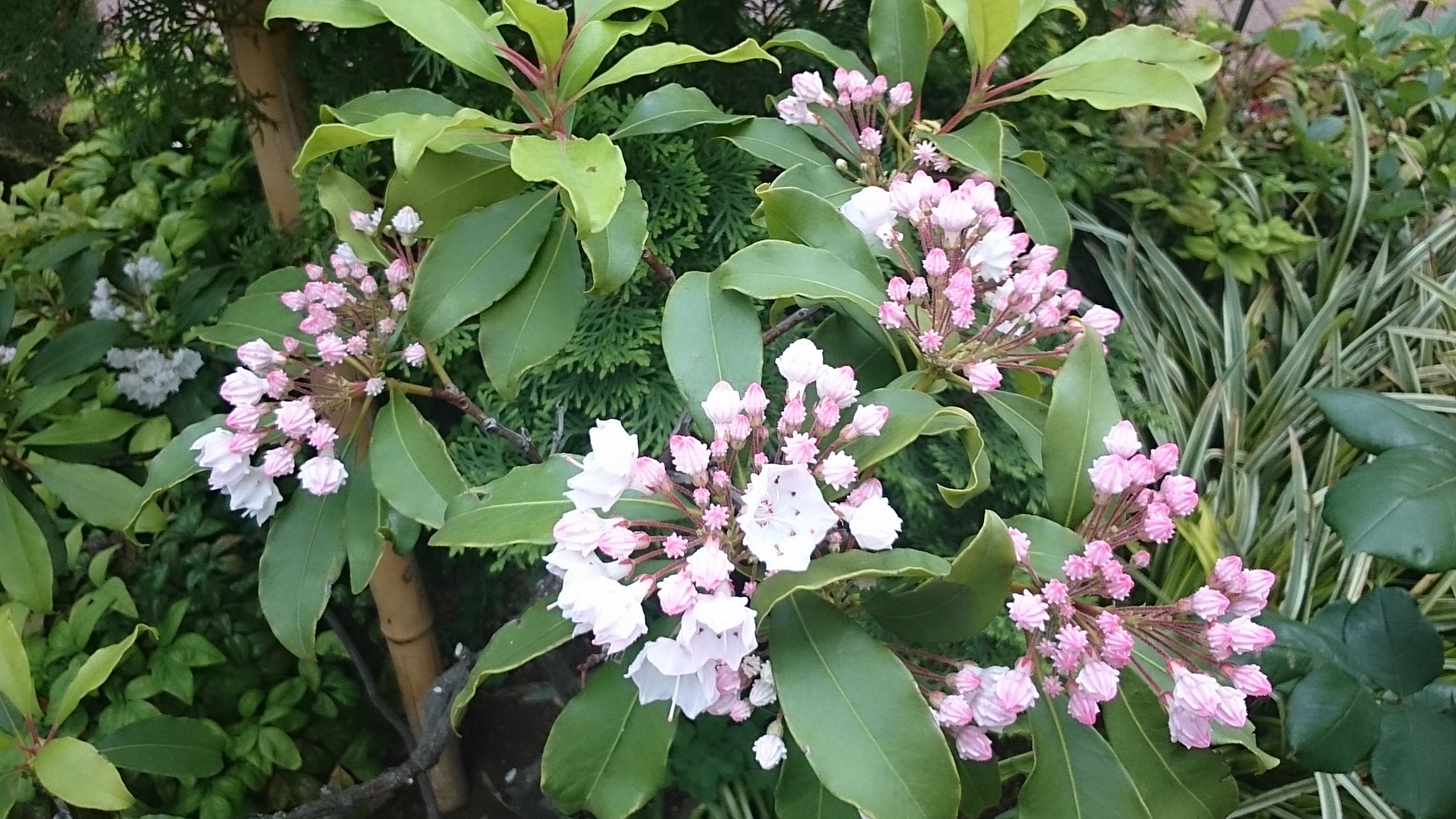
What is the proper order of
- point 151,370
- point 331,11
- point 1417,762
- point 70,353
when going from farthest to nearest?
1. point 151,370
2. point 70,353
3. point 1417,762
4. point 331,11

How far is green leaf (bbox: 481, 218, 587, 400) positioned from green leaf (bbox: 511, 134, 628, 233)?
0.44ft

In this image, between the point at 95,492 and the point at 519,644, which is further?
the point at 95,492

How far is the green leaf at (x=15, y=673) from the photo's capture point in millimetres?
837

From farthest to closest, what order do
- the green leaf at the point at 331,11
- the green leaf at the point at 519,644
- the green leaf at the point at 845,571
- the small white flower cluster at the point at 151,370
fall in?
1. the small white flower cluster at the point at 151,370
2. the green leaf at the point at 331,11
3. the green leaf at the point at 519,644
4. the green leaf at the point at 845,571

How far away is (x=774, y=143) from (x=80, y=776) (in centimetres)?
87

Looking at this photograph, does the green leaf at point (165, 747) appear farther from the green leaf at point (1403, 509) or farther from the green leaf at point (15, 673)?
the green leaf at point (1403, 509)

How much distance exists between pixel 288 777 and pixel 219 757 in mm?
399

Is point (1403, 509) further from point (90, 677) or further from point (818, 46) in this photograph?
point (90, 677)

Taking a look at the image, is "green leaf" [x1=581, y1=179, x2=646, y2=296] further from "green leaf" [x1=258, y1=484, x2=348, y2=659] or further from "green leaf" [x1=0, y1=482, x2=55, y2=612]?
"green leaf" [x1=0, y1=482, x2=55, y2=612]

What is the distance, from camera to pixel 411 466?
0.77 m

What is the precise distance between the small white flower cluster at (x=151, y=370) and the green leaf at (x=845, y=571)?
119 cm

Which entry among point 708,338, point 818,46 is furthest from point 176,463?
point 818,46

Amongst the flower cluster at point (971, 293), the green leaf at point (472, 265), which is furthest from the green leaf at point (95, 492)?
the flower cluster at point (971, 293)

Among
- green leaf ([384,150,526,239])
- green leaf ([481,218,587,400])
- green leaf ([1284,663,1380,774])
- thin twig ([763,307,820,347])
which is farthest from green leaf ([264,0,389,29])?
green leaf ([1284,663,1380,774])
